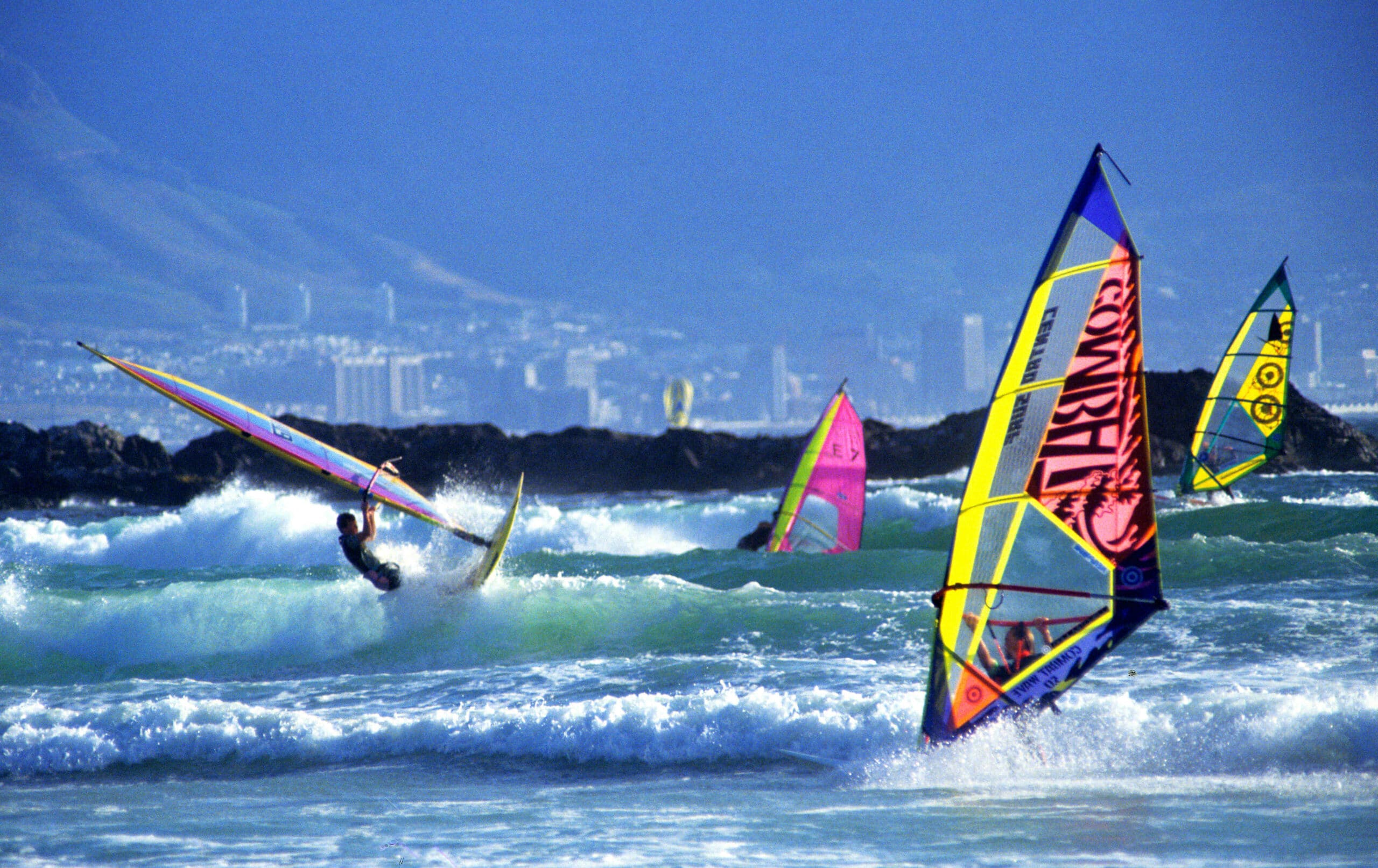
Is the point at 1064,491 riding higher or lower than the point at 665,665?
higher

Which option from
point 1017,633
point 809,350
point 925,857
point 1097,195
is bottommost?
point 925,857

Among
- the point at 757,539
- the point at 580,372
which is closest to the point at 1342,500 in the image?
the point at 757,539

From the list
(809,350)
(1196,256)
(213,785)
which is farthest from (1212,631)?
(809,350)

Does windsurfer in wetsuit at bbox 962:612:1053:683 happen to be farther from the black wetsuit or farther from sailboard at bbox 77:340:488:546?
the black wetsuit

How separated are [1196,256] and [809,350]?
54.4 m

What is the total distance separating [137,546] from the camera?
2058 centimetres

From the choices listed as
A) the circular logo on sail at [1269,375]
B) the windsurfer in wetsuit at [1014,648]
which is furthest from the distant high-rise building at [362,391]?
the windsurfer in wetsuit at [1014,648]

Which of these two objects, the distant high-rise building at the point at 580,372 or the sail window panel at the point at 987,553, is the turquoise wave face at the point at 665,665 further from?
the distant high-rise building at the point at 580,372

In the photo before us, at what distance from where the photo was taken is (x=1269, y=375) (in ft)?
55.9

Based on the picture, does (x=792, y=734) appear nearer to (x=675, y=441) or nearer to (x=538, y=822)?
(x=538, y=822)

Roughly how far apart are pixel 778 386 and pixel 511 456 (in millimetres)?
94471

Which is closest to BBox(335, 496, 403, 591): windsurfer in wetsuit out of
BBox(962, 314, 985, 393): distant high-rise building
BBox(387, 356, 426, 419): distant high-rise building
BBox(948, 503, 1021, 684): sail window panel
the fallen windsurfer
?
the fallen windsurfer

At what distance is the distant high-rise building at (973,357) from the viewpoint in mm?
120875

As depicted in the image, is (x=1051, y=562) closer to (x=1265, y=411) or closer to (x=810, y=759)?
(x=810, y=759)
